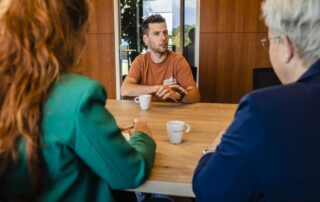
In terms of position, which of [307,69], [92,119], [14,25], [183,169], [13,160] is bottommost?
[183,169]

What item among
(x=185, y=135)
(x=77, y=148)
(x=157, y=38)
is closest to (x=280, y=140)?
(x=77, y=148)

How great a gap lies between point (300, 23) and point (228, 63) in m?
3.15

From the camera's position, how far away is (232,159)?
77cm

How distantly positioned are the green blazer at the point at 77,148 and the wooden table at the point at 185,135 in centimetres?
16

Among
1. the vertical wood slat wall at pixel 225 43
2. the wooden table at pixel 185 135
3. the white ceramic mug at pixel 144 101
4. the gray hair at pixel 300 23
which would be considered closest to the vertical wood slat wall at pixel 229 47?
the vertical wood slat wall at pixel 225 43

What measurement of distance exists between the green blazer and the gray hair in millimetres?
524

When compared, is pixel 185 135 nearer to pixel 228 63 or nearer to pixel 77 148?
pixel 77 148

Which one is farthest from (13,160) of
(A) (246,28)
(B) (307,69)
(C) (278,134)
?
(A) (246,28)

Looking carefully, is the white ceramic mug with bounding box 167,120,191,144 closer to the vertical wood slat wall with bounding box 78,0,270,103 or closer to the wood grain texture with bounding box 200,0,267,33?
the vertical wood slat wall with bounding box 78,0,270,103

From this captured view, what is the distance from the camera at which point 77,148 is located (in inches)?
32.7

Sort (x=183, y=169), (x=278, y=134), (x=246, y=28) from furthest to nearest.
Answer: (x=246, y=28) → (x=183, y=169) → (x=278, y=134)

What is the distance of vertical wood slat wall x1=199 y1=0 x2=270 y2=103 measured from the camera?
12.4 feet

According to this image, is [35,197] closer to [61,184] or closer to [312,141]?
[61,184]

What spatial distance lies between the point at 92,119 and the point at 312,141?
54cm
